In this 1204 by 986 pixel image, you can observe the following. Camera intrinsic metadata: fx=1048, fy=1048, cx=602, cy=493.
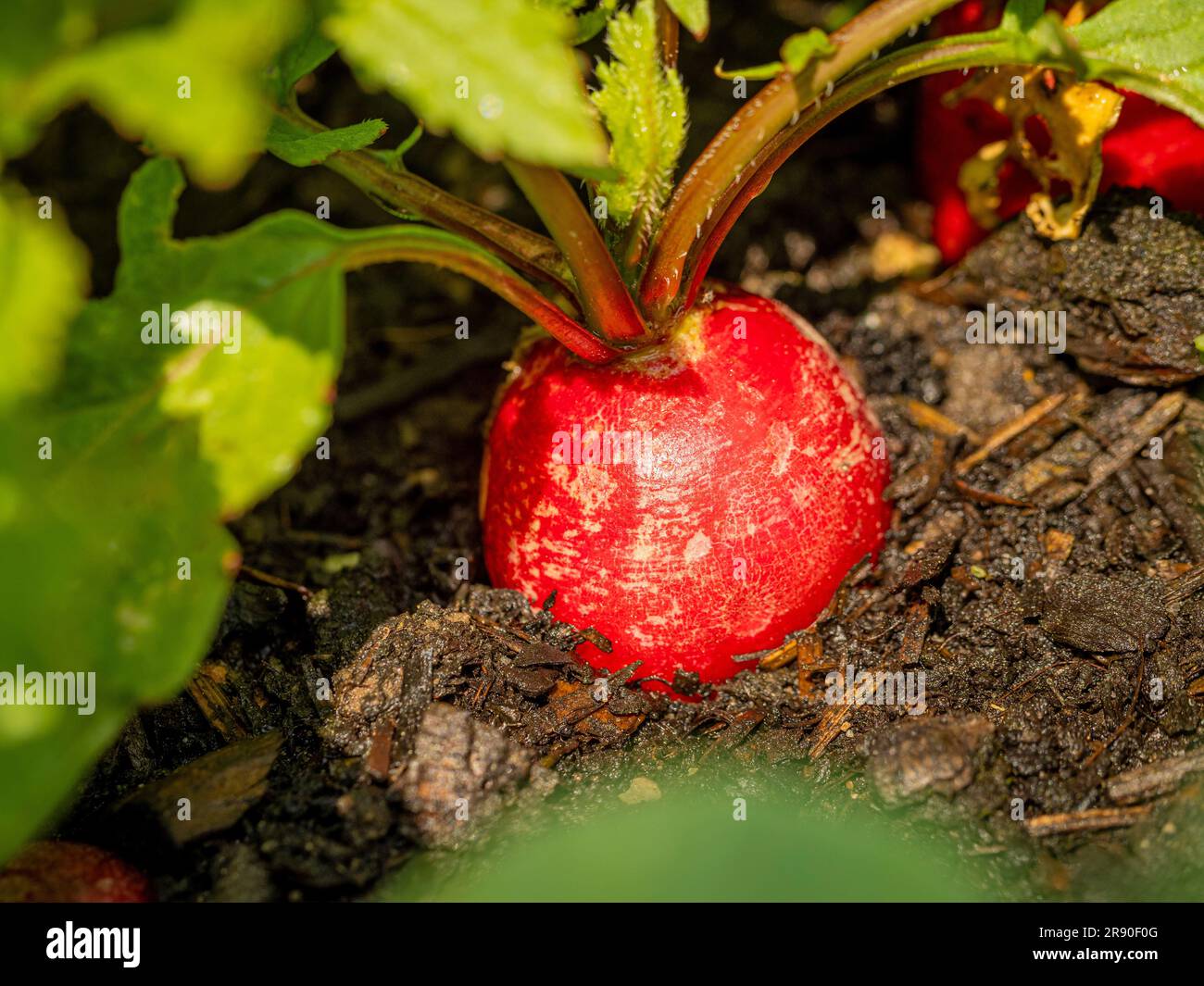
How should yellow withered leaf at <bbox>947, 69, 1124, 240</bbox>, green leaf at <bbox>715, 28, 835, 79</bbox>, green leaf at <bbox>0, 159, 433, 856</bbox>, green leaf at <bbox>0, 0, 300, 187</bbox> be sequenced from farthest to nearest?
1. yellow withered leaf at <bbox>947, 69, 1124, 240</bbox>
2. green leaf at <bbox>715, 28, 835, 79</bbox>
3. green leaf at <bbox>0, 159, 433, 856</bbox>
4. green leaf at <bbox>0, 0, 300, 187</bbox>

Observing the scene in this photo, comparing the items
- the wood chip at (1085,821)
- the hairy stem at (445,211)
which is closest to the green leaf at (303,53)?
the hairy stem at (445,211)

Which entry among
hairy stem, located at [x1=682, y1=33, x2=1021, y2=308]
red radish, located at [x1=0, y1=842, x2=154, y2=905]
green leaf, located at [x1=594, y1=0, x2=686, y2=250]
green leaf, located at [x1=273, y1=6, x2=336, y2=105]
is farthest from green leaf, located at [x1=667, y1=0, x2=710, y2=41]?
red radish, located at [x1=0, y1=842, x2=154, y2=905]

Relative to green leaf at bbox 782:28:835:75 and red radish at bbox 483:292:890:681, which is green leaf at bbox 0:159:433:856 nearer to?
red radish at bbox 483:292:890:681

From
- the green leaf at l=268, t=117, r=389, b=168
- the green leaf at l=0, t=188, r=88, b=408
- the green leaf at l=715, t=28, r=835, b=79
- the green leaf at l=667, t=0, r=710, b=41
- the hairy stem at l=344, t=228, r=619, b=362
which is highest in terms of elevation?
the green leaf at l=667, t=0, r=710, b=41

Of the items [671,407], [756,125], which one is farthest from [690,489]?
[756,125]

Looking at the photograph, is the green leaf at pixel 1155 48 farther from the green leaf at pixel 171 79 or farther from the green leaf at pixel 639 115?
the green leaf at pixel 171 79

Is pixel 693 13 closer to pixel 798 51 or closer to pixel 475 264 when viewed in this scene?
pixel 798 51

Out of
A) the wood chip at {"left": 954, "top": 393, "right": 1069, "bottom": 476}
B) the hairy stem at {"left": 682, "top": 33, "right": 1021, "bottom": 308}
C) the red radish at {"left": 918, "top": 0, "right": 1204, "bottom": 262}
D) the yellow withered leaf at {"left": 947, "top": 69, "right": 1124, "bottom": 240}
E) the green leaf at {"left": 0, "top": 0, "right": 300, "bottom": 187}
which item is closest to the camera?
the green leaf at {"left": 0, "top": 0, "right": 300, "bottom": 187}

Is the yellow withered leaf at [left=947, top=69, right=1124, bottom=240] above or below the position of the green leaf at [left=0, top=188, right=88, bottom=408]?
above
